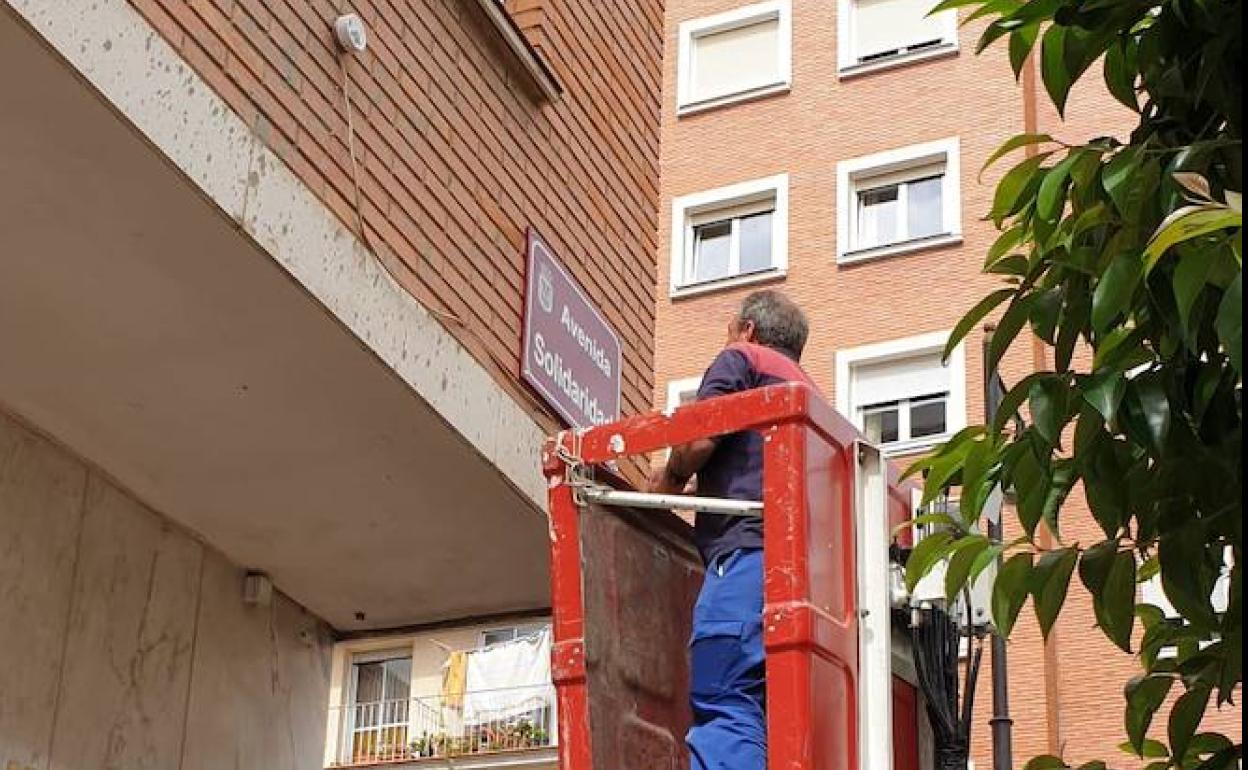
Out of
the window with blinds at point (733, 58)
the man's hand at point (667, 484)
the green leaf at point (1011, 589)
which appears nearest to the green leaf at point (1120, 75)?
the green leaf at point (1011, 589)

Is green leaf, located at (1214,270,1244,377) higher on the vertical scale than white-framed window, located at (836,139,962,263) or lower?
lower

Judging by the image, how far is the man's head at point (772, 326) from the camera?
20.5ft

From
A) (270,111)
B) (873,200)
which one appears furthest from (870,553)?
(873,200)

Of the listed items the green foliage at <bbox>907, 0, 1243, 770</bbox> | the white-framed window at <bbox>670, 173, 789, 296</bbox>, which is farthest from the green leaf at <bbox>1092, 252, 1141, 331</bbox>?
the white-framed window at <bbox>670, 173, 789, 296</bbox>

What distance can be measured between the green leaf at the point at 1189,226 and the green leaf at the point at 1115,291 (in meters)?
0.22

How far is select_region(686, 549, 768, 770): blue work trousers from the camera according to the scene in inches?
200

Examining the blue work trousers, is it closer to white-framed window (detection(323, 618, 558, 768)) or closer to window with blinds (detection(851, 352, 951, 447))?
window with blinds (detection(851, 352, 951, 447))

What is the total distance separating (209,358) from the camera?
6781 mm

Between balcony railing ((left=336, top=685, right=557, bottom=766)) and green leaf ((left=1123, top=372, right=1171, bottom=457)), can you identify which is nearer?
green leaf ((left=1123, top=372, right=1171, bottom=457))

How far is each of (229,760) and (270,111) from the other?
8.29 ft

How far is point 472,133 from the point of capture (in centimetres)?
781

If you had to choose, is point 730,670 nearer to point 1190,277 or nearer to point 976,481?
point 976,481

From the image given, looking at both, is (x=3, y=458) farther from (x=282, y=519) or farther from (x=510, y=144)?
(x=510, y=144)

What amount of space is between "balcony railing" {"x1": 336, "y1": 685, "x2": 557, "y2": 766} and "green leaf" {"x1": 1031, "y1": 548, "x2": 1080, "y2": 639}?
3305 centimetres
